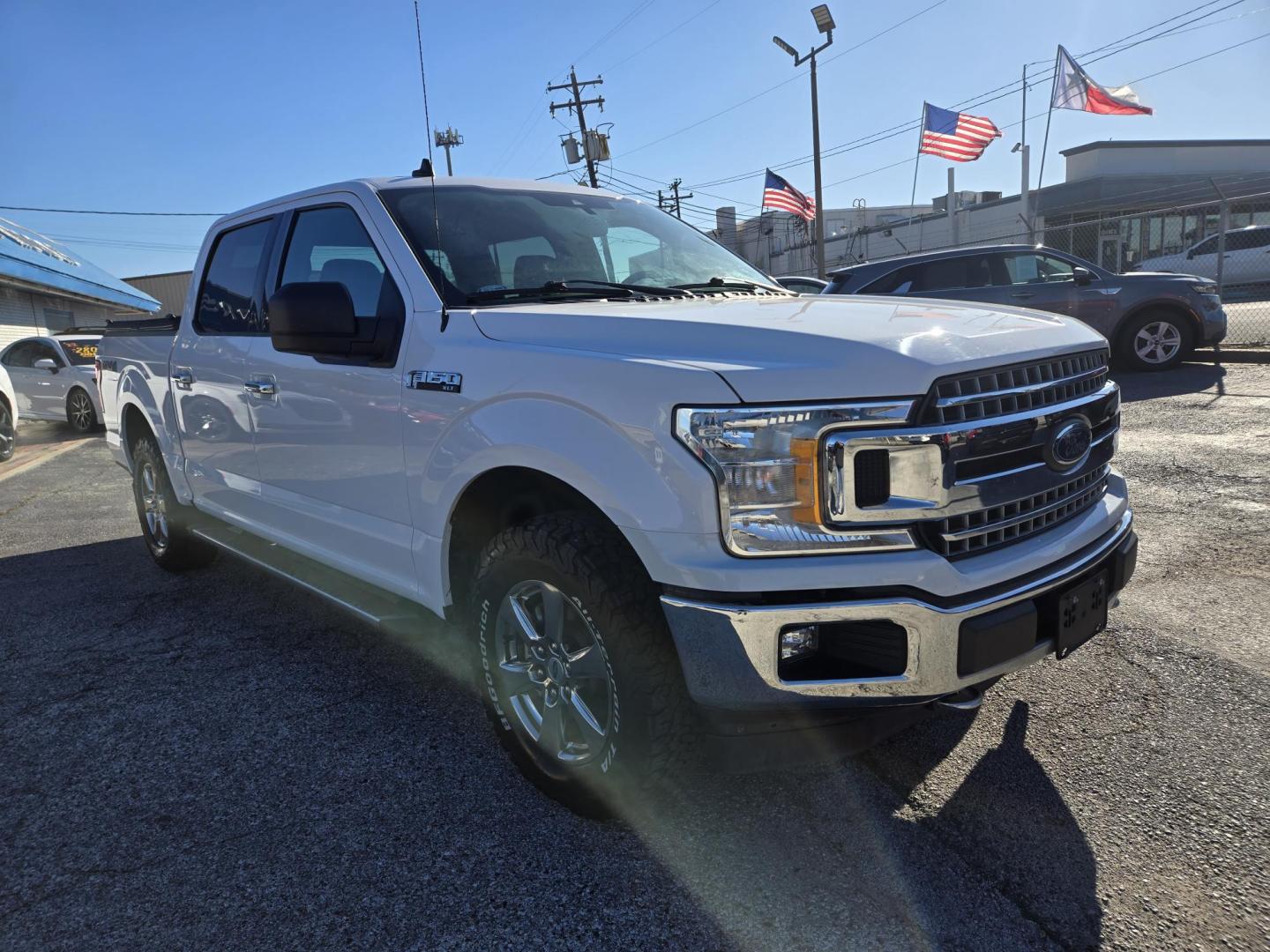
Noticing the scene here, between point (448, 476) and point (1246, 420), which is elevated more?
point (448, 476)

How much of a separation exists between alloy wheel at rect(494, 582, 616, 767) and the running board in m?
0.52

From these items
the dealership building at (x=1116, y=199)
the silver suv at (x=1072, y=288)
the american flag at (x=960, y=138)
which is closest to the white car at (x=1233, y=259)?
the dealership building at (x=1116, y=199)

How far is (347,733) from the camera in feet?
10.4

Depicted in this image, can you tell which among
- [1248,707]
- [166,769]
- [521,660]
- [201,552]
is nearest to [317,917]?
[521,660]

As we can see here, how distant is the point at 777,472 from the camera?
2035 millimetres

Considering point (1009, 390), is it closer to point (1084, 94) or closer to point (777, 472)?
point (777, 472)

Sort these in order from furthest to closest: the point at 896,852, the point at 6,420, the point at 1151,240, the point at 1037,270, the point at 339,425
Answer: the point at 1151,240, the point at 6,420, the point at 1037,270, the point at 339,425, the point at 896,852

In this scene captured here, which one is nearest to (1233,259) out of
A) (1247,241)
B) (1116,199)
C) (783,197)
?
(1247,241)

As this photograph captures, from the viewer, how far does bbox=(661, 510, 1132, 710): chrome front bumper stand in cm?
201

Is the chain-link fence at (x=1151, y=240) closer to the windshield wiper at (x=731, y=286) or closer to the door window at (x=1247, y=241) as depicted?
the door window at (x=1247, y=241)

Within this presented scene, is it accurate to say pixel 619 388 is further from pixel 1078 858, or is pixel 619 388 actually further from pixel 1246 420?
pixel 1246 420

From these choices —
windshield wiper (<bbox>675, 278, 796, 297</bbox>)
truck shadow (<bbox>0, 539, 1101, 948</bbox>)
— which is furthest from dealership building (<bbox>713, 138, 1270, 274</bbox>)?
truck shadow (<bbox>0, 539, 1101, 948</bbox>)

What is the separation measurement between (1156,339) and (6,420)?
1422 cm

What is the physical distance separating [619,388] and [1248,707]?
244 centimetres
